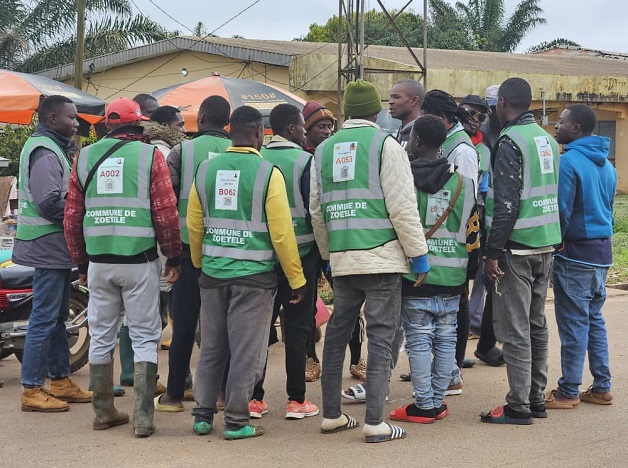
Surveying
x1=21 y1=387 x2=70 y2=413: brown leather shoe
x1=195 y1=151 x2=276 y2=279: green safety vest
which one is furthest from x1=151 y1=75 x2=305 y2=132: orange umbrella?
x1=195 y1=151 x2=276 y2=279: green safety vest

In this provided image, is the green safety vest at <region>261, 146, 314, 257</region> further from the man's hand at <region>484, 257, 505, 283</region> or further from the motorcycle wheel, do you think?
the motorcycle wheel

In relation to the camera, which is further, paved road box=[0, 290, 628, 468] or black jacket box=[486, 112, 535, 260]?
black jacket box=[486, 112, 535, 260]

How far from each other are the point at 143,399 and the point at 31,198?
5.67ft

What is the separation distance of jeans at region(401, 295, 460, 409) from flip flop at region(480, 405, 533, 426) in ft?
1.11

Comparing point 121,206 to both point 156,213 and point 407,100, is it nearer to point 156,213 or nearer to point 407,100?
point 156,213

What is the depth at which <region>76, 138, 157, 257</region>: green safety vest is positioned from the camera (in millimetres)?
5680

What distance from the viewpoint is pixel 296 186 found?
6.09 m

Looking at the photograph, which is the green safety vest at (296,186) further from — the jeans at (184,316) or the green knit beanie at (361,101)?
the jeans at (184,316)

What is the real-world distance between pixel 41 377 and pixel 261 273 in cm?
194

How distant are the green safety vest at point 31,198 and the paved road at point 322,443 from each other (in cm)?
126

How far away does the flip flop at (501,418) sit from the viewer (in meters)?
5.93

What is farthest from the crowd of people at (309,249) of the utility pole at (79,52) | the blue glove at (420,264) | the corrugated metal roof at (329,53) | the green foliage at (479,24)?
the green foliage at (479,24)

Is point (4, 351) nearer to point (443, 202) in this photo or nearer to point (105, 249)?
point (105, 249)

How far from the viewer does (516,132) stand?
5887 millimetres
